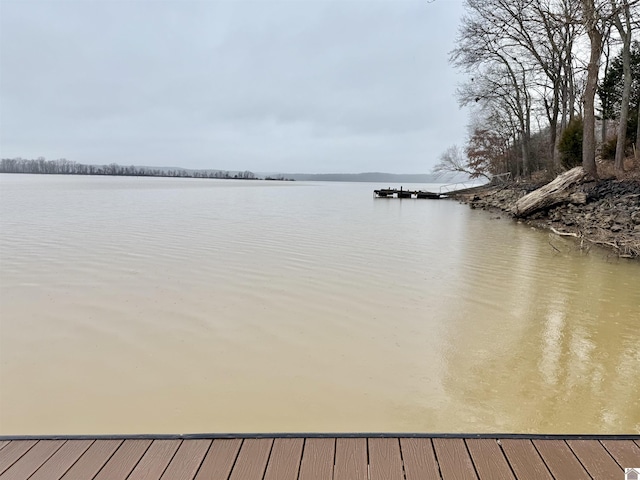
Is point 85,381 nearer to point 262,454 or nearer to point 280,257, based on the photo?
point 262,454

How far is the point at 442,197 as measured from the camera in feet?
114

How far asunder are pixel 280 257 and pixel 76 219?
9.41 meters

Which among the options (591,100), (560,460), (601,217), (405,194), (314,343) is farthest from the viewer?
(405,194)

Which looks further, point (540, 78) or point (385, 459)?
point (540, 78)

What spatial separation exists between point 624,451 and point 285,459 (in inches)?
66.2

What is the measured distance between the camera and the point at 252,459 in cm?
193

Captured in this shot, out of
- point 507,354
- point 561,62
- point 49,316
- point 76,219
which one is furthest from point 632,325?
point 561,62

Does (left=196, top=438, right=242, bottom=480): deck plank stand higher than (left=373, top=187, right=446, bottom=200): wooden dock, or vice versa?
(left=373, top=187, right=446, bottom=200): wooden dock

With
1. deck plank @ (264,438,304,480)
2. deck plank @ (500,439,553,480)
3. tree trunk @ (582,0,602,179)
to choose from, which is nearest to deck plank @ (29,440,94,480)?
deck plank @ (264,438,304,480)

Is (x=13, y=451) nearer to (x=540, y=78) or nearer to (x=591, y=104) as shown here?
(x=591, y=104)

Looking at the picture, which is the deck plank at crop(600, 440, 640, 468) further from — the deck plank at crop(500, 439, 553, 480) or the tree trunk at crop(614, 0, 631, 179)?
the tree trunk at crop(614, 0, 631, 179)

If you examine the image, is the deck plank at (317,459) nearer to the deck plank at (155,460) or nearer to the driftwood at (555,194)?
the deck plank at (155,460)

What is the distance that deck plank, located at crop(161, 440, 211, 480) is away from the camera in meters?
1.83

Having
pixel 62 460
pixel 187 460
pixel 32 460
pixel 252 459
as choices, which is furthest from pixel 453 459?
pixel 32 460
